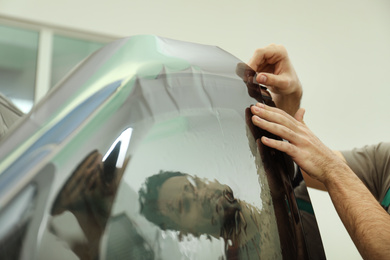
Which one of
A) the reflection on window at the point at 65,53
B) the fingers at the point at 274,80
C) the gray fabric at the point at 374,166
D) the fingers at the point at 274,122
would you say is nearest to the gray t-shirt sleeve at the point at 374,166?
the gray fabric at the point at 374,166

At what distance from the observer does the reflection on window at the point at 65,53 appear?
256cm

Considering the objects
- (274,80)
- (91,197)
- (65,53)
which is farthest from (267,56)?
(65,53)

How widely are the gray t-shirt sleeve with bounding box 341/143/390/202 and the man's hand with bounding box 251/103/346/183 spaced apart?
0.57 metres

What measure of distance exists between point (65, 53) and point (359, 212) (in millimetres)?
2231

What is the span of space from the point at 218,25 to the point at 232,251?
8.97ft

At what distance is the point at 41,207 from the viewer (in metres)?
0.46

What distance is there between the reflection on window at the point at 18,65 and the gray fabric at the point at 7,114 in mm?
1712

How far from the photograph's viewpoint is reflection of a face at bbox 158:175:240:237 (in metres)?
0.55

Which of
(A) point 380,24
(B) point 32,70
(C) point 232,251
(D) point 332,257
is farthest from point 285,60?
(A) point 380,24

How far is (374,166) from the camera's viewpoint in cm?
143

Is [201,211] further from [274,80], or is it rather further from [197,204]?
[274,80]

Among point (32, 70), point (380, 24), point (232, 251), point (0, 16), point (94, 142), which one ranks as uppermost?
point (380, 24)

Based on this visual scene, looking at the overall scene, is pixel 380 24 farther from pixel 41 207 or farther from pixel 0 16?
pixel 41 207

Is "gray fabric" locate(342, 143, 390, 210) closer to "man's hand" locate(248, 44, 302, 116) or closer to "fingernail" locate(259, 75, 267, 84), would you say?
"man's hand" locate(248, 44, 302, 116)
